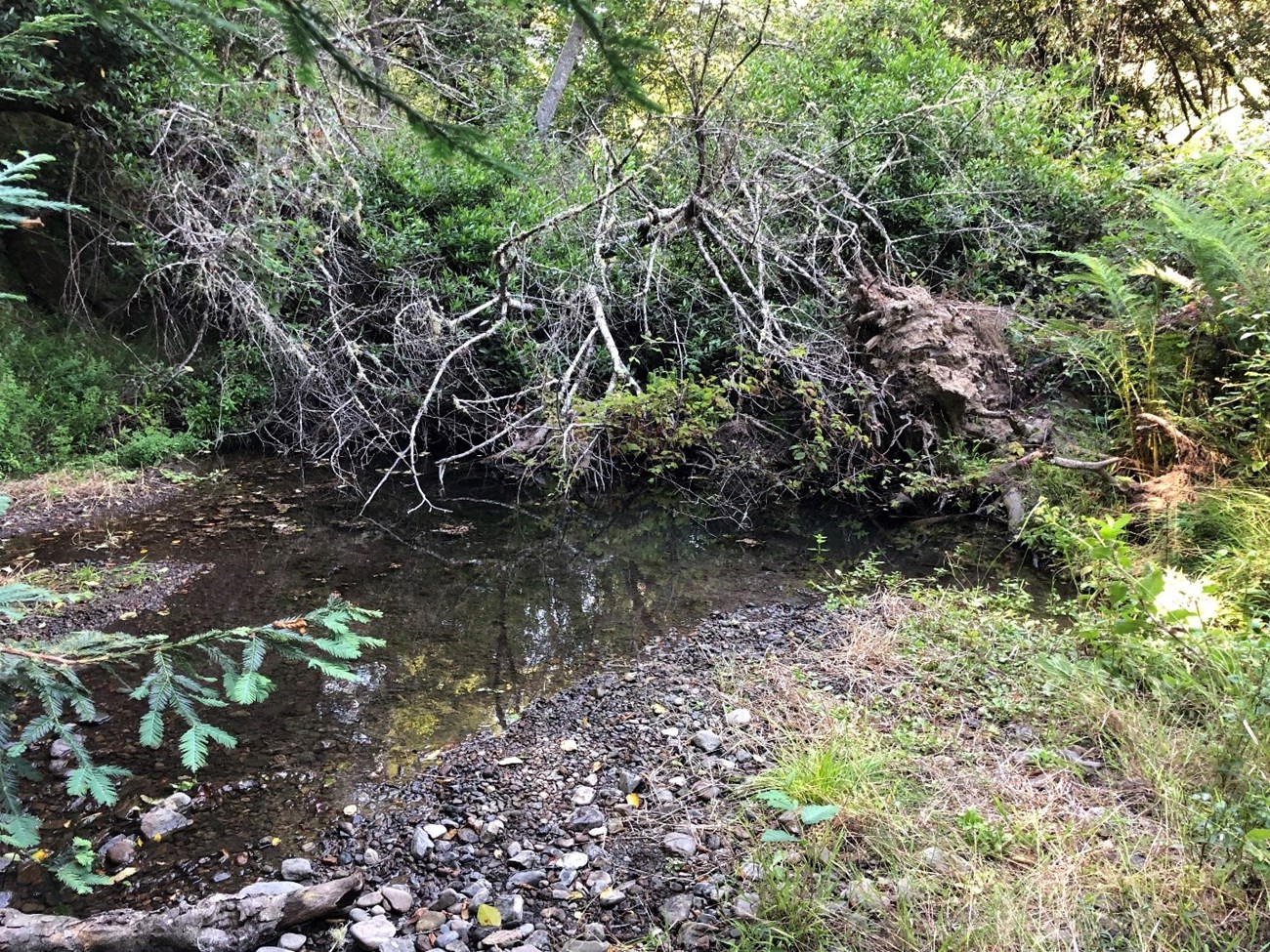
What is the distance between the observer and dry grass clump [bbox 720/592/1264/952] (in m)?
1.81

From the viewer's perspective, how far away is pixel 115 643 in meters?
1.89

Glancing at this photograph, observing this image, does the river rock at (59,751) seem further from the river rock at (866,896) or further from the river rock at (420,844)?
the river rock at (866,896)

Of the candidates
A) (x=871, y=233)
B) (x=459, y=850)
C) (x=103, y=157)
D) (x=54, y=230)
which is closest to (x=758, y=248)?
(x=871, y=233)

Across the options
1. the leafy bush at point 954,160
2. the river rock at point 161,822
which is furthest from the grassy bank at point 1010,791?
the leafy bush at point 954,160

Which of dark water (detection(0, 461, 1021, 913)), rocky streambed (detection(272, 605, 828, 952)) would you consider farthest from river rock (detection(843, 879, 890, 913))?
dark water (detection(0, 461, 1021, 913))

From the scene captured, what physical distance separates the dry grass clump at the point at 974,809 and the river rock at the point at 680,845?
22 centimetres

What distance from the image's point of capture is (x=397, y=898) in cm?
219

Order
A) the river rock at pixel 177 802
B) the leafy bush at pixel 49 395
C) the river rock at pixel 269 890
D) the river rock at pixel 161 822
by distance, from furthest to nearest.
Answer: the leafy bush at pixel 49 395, the river rock at pixel 177 802, the river rock at pixel 161 822, the river rock at pixel 269 890

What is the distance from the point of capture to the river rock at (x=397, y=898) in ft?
7.10

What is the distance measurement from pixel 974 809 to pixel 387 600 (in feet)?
11.3

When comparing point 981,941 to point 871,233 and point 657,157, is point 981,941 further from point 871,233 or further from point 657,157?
point 871,233

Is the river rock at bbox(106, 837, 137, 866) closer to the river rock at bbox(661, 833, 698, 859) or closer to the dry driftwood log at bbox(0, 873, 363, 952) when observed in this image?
the dry driftwood log at bbox(0, 873, 363, 952)

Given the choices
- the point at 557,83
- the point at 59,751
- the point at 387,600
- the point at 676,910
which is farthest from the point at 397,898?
the point at 557,83

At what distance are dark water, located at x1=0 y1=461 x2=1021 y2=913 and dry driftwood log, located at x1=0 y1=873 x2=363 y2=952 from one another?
205 mm
